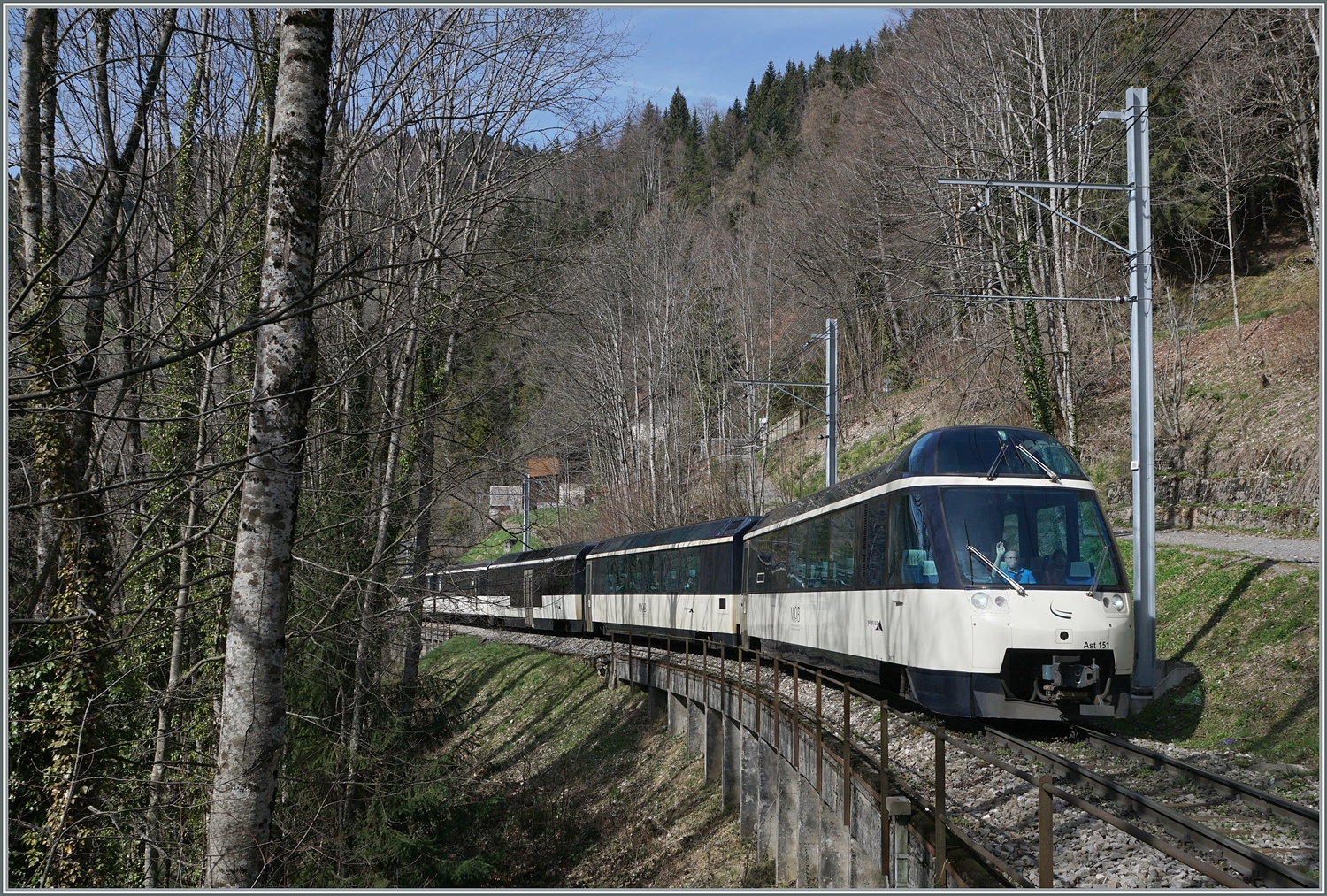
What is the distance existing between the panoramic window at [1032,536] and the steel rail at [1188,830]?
172cm

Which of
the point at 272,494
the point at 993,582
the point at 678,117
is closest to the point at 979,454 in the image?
the point at 993,582

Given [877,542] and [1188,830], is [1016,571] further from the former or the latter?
[1188,830]

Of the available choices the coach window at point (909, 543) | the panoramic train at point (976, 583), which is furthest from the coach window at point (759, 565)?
the coach window at point (909, 543)

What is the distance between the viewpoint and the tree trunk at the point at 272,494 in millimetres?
6254

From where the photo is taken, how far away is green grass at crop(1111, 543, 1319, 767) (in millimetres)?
10734

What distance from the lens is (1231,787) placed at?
781 cm

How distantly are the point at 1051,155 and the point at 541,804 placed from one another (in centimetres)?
1740

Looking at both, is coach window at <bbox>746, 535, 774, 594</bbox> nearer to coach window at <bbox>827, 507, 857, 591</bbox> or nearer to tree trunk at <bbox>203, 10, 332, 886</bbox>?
coach window at <bbox>827, 507, 857, 591</bbox>

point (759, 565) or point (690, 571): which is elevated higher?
point (759, 565)

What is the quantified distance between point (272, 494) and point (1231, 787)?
283 inches

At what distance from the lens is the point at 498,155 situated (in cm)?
1706

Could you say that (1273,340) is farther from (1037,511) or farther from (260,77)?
(260,77)

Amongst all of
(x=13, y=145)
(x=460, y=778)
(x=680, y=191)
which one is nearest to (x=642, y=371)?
(x=680, y=191)

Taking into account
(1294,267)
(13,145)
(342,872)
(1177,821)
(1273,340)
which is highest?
(1294,267)
